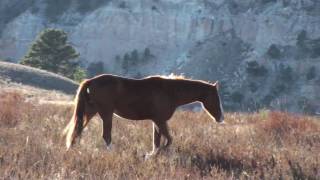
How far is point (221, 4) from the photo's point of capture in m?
83.4

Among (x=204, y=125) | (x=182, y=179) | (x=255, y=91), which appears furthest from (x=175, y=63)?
(x=182, y=179)

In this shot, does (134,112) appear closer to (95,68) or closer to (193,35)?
(95,68)

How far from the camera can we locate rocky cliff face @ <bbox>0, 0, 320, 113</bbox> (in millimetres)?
74438

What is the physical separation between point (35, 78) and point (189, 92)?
22008 mm

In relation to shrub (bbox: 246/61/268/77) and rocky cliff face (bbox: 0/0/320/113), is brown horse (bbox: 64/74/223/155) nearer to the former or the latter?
rocky cliff face (bbox: 0/0/320/113)

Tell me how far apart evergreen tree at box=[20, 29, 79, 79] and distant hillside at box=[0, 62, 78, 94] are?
17592mm

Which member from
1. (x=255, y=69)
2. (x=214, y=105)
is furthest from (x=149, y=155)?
(x=255, y=69)

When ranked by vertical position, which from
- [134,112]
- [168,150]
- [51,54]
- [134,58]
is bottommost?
[134,58]

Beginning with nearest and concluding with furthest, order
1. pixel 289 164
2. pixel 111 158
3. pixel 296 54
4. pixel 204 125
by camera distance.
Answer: pixel 111 158
pixel 289 164
pixel 204 125
pixel 296 54

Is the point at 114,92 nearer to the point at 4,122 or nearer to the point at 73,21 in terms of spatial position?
the point at 4,122

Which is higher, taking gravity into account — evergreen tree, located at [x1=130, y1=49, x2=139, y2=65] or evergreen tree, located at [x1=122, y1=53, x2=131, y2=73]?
evergreen tree, located at [x1=130, y1=49, x2=139, y2=65]

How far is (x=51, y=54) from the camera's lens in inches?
1954

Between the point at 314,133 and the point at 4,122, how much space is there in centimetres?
507

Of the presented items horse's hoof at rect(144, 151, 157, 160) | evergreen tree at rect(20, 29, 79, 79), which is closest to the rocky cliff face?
evergreen tree at rect(20, 29, 79, 79)
